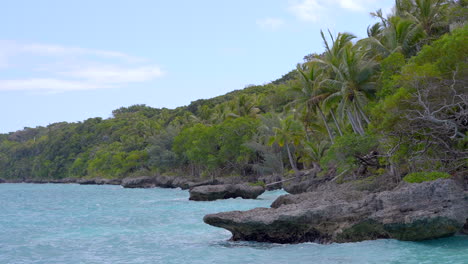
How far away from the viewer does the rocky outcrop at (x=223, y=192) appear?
106 feet

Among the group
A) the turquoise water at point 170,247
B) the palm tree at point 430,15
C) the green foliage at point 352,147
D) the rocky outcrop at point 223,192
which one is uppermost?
the palm tree at point 430,15

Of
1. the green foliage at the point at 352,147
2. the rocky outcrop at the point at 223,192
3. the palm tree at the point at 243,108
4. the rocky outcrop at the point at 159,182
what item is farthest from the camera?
the palm tree at the point at 243,108

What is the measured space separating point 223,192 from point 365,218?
19722 millimetres

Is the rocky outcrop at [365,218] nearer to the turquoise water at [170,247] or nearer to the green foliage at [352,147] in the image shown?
the turquoise water at [170,247]

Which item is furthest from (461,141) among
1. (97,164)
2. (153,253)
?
(97,164)

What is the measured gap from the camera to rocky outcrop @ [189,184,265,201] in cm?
3225

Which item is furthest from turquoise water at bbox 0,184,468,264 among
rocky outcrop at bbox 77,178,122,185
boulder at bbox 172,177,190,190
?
rocky outcrop at bbox 77,178,122,185

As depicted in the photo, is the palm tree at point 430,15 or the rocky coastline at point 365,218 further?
the palm tree at point 430,15

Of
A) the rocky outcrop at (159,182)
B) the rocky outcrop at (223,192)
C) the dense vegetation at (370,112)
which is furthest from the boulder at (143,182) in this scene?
the rocky outcrop at (223,192)

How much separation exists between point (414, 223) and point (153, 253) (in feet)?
25.2

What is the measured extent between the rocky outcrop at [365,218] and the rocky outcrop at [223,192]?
17.3 metres

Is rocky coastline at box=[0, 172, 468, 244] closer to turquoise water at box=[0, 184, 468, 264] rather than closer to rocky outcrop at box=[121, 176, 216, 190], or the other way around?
turquoise water at box=[0, 184, 468, 264]

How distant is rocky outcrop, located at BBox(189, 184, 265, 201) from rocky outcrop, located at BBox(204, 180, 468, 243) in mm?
17286

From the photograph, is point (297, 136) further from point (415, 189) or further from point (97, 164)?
point (97, 164)
